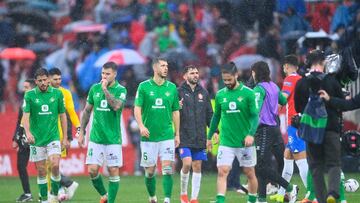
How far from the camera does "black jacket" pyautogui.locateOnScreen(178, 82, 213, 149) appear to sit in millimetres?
18141

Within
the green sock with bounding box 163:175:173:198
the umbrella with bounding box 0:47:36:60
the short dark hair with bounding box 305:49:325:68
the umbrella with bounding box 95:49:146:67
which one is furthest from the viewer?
the umbrella with bounding box 0:47:36:60

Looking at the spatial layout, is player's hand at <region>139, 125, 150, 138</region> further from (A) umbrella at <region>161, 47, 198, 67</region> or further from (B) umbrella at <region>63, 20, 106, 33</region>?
(B) umbrella at <region>63, 20, 106, 33</region>

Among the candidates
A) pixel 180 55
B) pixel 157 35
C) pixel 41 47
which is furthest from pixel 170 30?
pixel 41 47

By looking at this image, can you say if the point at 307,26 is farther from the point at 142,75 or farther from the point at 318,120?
the point at 318,120

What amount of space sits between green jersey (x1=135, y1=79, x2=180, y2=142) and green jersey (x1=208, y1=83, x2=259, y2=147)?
4.41 feet

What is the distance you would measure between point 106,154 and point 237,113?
219 centimetres

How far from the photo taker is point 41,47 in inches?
1053

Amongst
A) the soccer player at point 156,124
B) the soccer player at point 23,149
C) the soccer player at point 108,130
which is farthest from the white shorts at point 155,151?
the soccer player at point 23,149

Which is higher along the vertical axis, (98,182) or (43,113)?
(43,113)

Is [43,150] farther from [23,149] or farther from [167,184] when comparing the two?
[23,149]

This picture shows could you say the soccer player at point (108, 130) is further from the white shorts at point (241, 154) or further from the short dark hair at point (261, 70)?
the short dark hair at point (261, 70)

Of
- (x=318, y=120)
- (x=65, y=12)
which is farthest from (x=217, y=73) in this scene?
(x=318, y=120)

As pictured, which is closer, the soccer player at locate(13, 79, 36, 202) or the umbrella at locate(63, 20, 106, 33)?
the soccer player at locate(13, 79, 36, 202)

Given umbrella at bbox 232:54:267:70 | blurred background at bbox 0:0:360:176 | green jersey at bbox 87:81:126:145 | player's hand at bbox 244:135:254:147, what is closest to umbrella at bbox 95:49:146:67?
blurred background at bbox 0:0:360:176
